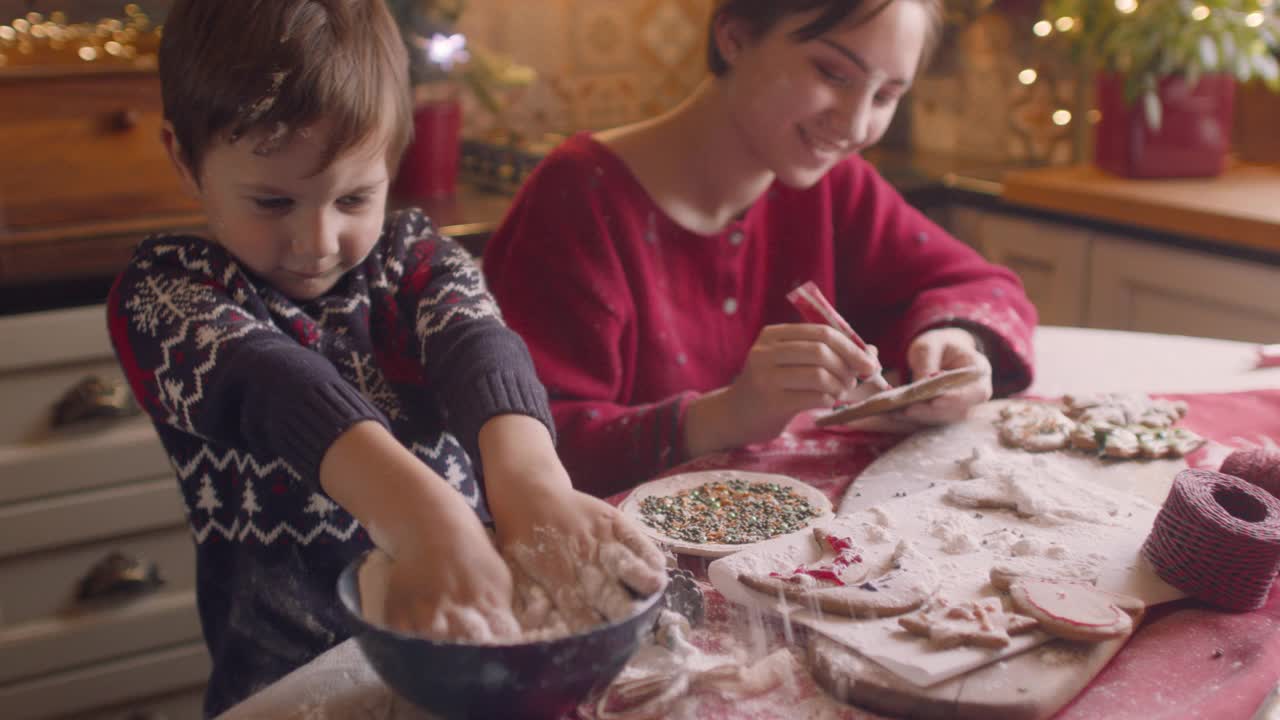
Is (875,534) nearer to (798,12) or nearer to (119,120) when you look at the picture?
(798,12)

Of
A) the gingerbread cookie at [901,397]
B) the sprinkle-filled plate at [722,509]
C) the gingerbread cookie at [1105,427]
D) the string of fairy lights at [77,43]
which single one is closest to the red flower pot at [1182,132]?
the gingerbread cookie at [1105,427]

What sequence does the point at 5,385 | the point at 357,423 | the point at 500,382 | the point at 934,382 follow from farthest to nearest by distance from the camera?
the point at 5,385 → the point at 934,382 → the point at 500,382 → the point at 357,423

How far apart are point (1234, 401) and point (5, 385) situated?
1.61m

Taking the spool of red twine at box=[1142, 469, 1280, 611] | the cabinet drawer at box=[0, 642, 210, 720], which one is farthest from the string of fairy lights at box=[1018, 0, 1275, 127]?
the cabinet drawer at box=[0, 642, 210, 720]

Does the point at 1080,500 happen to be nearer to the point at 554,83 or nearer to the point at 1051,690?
the point at 1051,690

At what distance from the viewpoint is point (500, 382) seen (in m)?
0.83

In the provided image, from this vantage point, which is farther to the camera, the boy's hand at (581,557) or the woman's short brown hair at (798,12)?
the woman's short brown hair at (798,12)

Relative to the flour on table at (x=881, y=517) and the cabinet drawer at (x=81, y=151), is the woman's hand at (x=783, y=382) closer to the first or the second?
the flour on table at (x=881, y=517)

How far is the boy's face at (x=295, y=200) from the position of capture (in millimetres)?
815

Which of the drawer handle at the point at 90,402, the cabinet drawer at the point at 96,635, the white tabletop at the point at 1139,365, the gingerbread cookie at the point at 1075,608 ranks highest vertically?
the gingerbread cookie at the point at 1075,608

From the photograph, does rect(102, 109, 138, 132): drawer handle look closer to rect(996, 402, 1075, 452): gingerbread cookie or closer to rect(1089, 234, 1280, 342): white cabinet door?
rect(996, 402, 1075, 452): gingerbread cookie

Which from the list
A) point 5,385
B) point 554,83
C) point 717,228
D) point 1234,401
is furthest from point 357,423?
point 554,83

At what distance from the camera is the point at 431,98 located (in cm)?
211

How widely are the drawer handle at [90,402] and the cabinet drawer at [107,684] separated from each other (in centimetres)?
40
